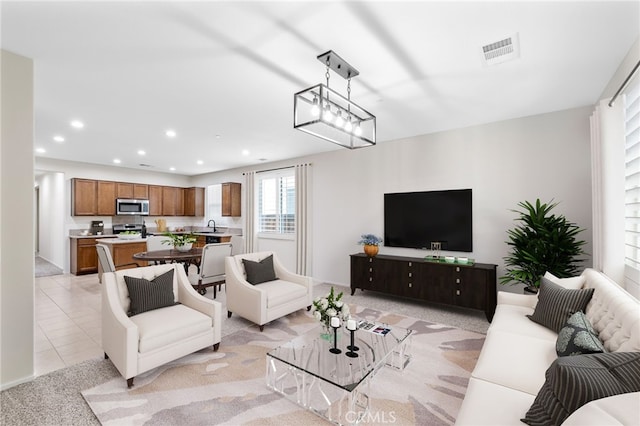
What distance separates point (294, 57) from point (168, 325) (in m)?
2.57

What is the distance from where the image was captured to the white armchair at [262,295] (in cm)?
346

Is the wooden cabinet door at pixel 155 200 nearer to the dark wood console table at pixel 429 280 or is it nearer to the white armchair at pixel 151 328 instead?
the white armchair at pixel 151 328

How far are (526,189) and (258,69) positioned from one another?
367cm

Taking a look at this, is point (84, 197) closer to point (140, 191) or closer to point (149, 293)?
point (140, 191)

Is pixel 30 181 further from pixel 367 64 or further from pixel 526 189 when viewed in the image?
pixel 526 189

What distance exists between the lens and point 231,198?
7.61 metres

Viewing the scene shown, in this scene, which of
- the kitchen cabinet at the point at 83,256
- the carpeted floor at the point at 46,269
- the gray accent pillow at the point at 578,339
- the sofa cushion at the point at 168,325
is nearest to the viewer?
the gray accent pillow at the point at 578,339

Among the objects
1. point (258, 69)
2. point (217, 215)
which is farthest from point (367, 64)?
point (217, 215)

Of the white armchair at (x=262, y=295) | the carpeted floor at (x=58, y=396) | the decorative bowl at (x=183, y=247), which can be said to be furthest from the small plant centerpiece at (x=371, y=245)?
the decorative bowl at (x=183, y=247)

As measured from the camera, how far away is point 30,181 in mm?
2451

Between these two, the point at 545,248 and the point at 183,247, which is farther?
the point at 183,247

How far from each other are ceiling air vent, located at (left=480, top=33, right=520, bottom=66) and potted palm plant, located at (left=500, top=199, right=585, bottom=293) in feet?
6.02

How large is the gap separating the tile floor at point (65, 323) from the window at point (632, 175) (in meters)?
5.01

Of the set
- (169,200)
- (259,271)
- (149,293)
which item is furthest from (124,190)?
(149,293)
